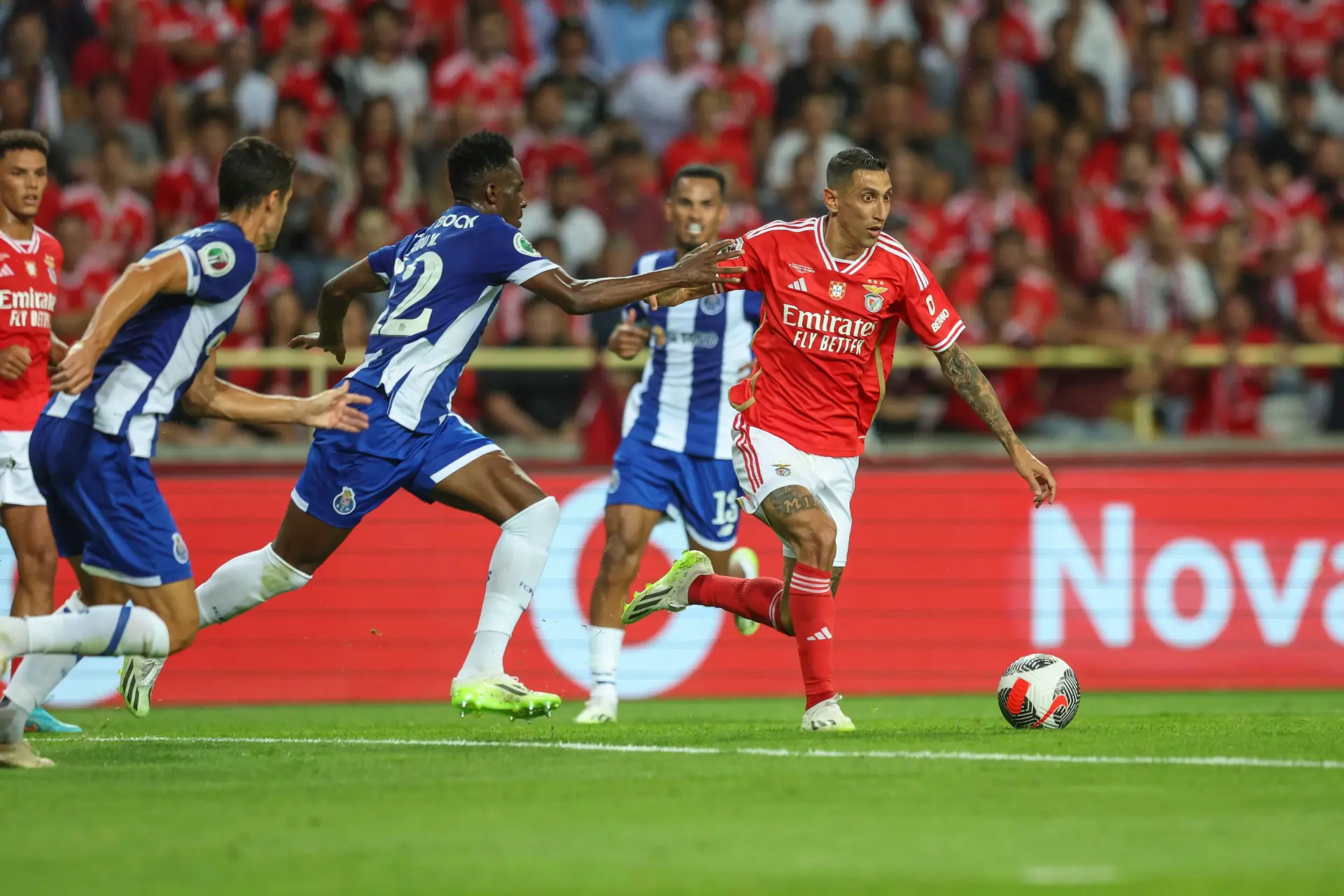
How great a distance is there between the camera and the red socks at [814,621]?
333 inches

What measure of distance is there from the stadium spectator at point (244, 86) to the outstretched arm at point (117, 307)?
360 inches

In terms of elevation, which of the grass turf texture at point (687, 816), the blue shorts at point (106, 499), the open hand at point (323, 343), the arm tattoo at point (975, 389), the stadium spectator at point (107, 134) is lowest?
the grass turf texture at point (687, 816)

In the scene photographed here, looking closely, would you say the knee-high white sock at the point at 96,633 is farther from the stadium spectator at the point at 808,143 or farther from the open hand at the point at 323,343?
the stadium spectator at the point at 808,143

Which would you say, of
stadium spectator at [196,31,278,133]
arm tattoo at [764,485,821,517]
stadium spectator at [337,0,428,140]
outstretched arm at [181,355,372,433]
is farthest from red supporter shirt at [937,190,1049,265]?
outstretched arm at [181,355,372,433]

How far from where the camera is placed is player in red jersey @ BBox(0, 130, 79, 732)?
974cm

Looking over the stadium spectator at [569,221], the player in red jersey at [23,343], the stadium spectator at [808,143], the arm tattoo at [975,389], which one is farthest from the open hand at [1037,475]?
the stadium spectator at [808,143]

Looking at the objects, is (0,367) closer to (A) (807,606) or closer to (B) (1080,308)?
(A) (807,606)

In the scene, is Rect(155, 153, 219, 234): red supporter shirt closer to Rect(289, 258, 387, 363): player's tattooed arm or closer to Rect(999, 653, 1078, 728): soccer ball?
Rect(289, 258, 387, 363): player's tattooed arm

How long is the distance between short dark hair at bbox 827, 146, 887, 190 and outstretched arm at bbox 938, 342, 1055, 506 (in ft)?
3.00

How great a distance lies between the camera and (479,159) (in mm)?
8477

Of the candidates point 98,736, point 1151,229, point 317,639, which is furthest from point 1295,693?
point 98,736

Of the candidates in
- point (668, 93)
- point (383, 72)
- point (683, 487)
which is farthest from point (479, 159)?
point (668, 93)

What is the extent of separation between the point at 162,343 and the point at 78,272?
724cm

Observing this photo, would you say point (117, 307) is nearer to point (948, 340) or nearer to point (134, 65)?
point (948, 340)
